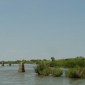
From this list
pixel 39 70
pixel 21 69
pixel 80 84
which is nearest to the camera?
pixel 80 84

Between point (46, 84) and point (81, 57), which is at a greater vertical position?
point (81, 57)

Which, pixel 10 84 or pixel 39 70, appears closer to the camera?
pixel 10 84

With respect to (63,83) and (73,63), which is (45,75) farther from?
(73,63)

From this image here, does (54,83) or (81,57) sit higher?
(81,57)

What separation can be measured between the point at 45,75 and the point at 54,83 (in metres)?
11.8

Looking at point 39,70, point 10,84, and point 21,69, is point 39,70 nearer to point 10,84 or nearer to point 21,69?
point 21,69

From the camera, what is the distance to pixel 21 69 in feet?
187

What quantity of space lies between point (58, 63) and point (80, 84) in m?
48.6

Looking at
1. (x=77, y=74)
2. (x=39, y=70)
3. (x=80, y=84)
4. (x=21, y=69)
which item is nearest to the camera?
(x=80, y=84)

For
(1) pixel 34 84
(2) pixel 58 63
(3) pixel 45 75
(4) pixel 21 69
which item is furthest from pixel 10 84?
(2) pixel 58 63

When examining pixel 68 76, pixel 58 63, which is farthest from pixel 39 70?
pixel 58 63

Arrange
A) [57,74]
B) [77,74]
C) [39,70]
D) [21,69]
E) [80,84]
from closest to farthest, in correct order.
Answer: [80,84], [77,74], [57,74], [39,70], [21,69]

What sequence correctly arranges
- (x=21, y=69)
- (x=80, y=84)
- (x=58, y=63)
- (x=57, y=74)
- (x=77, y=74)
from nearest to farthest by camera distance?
(x=80, y=84) < (x=77, y=74) < (x=57, y=74) < (x=21, y=69) < (x=58, y=63)

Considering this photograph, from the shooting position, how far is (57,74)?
144ft
